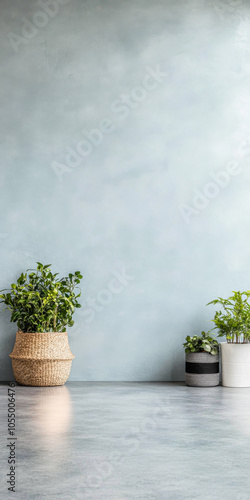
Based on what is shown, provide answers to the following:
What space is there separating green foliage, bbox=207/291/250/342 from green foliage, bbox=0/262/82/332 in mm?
916

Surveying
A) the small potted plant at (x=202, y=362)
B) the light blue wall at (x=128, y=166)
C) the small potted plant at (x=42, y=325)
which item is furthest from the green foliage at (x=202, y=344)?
the small potted plant at (x=42, y=325)

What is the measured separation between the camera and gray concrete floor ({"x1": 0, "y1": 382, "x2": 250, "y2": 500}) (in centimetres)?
151

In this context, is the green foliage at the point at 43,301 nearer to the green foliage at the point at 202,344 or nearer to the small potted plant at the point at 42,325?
the small potted plant at the point at 42,325

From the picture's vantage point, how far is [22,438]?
6.74 feet

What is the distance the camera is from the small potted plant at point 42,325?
336 centimetres

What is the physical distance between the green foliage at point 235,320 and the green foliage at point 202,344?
72mm

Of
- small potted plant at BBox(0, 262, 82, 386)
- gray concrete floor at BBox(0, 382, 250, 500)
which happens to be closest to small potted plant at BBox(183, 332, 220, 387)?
gray concrete floor at BBox(0, 382, 250, 500)

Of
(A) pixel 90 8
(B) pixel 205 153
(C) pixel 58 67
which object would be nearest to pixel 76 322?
(B) pixel 205 153

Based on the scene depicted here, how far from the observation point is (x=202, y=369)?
11.3 feet

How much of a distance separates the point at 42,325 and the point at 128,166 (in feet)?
4.00

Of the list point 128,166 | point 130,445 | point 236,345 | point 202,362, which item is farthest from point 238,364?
point 130,445

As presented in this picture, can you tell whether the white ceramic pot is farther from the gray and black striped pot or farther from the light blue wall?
the light blue wall

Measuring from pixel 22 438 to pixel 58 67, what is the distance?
2.65 m

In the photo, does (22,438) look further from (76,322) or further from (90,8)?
(90,8)
